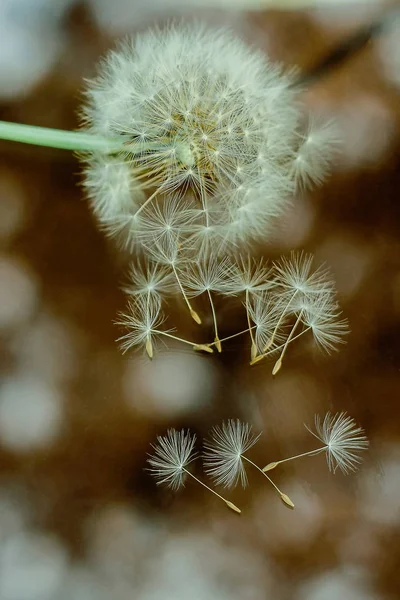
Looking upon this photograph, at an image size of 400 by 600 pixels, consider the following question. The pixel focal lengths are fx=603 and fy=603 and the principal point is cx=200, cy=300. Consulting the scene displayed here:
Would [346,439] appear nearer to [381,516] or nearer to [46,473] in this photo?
[381,516]

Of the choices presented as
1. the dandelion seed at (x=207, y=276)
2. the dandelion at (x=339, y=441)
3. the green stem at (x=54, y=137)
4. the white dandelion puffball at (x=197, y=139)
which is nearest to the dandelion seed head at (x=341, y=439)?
the dandelion at (x=339, y=441)

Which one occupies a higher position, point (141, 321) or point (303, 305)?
point (303, 305)

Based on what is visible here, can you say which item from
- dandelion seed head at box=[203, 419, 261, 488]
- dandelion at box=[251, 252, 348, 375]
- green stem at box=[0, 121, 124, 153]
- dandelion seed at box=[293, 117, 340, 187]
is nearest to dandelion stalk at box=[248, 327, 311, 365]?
dandelion at box=[251, 252, 348, 375]

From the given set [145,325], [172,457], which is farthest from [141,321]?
[172,457]

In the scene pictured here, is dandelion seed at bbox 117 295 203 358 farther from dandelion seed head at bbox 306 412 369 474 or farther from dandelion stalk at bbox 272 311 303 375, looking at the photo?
dandelion seed head at bbox 306 412 369 474

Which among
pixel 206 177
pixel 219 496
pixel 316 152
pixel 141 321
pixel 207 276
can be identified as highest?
pixel 316 152

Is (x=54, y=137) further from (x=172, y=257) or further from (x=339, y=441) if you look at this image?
(x=339, y=441)

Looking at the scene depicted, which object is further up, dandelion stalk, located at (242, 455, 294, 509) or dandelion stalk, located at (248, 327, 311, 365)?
dandelion stalk, located at (248, 327, 311, 365)
